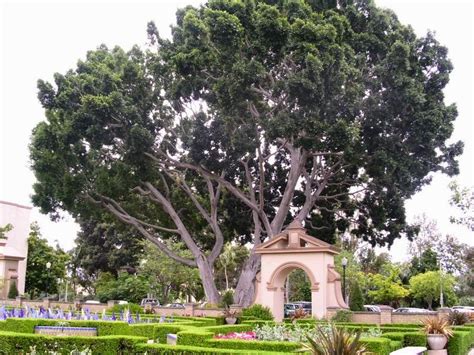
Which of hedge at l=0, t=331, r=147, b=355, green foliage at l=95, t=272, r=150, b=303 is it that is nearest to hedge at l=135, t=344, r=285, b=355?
hedge at l=0, t=331, r=147, b=355

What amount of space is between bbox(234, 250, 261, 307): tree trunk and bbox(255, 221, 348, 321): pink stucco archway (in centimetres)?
248

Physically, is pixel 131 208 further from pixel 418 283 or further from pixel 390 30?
pixel 418 283

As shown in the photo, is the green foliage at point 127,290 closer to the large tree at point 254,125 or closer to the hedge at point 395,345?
the large tree at point 254,125

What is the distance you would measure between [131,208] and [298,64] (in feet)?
46.0

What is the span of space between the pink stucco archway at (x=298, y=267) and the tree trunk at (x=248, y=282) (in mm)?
2483

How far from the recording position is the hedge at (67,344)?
43.5 feet

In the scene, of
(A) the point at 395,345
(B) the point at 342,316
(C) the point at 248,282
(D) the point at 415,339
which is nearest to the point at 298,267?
(B) the point at 342,316

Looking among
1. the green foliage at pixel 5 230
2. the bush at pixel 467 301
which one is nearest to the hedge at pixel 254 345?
the green foliage at pixel 5 230

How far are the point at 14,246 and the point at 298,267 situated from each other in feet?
94.1

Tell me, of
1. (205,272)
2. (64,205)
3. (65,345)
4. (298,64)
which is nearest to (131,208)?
(64,205)

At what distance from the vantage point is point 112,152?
31562mm

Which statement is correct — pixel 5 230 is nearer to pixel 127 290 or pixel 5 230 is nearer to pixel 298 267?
pixel 127 290

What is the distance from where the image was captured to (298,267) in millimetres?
26781

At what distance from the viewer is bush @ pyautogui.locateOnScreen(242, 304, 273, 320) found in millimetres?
25672
